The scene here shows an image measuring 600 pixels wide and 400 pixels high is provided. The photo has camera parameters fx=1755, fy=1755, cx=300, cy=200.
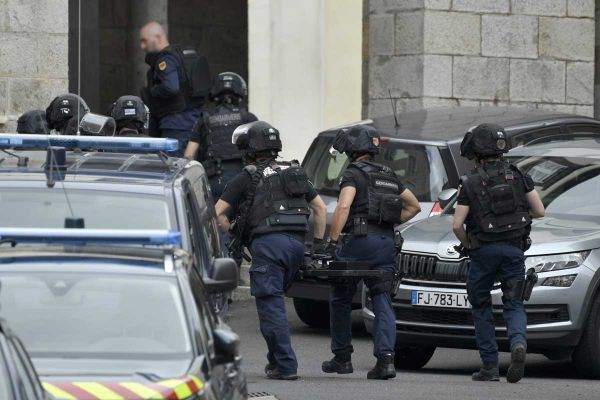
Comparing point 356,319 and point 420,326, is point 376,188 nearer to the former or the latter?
point 420,326

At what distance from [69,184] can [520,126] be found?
6728 mm

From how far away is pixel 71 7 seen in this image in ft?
64.7

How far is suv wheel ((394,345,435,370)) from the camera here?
516 inches

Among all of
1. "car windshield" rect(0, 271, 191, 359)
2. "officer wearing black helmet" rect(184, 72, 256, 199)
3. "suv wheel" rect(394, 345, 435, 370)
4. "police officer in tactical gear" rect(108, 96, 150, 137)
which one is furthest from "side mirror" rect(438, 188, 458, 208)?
"car windshield" rect(0, 271, 191, 359)

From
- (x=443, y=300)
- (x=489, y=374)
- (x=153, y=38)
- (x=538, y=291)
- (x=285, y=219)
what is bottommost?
(x=489, y=374)

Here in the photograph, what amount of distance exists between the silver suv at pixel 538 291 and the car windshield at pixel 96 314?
5.19 metres

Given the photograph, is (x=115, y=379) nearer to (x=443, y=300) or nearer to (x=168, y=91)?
(x=443, y=300)

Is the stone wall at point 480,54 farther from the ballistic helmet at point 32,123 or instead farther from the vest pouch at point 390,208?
the vest pouch at point 390,208

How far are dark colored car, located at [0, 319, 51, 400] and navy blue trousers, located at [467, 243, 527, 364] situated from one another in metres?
6.07

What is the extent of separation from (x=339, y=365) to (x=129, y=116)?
7.96ft

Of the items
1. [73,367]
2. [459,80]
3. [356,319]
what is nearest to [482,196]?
[356,319]

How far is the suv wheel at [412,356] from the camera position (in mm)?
13094

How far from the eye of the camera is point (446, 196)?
43.5 ft

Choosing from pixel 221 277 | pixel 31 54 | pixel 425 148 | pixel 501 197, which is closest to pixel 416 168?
pixel 425 148
